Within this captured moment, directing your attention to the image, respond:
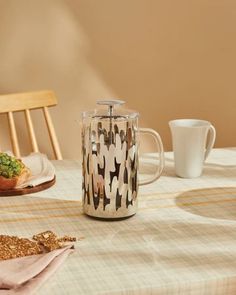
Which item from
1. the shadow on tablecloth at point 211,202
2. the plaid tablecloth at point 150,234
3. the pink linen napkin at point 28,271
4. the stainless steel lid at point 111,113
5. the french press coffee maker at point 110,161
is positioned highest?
the stainless steel lid at point 111,113

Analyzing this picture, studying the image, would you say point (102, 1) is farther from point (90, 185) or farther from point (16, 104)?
point (90, 185)

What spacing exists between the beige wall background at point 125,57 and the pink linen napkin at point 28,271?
1.82 meters

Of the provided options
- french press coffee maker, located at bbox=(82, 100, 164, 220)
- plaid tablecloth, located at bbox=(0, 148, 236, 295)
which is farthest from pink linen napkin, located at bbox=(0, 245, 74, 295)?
french press coffee maker, located at bbox=(82, 100, 164, 220)

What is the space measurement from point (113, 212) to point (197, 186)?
298 mm

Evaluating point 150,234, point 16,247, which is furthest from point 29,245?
point 150,234

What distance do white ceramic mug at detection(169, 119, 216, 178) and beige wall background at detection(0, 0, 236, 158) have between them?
141cm

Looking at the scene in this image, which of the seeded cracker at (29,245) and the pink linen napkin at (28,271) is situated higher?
the pink linen napkin at (28,271)

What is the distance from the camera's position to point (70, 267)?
3.10 feet

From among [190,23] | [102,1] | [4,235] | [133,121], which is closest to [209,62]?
[190,23]

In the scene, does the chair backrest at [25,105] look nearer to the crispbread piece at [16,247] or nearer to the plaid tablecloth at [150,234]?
the plaid tablecloth at [150,234]

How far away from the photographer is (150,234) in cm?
108

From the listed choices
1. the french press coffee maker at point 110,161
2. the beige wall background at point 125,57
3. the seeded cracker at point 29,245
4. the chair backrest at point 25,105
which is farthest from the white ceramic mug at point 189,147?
the beige wall background at point 125,57

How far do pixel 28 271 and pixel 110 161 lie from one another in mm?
309

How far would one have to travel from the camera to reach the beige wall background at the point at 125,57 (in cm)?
272
